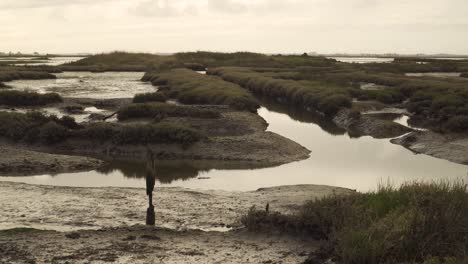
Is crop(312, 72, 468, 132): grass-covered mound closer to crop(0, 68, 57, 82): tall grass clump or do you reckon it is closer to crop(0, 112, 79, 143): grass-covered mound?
crop(0, 112, 79, 143): grass-covered mound

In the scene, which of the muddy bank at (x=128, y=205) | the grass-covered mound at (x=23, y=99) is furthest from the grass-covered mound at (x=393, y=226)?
the grass-covered mound at (x=23, y=99)

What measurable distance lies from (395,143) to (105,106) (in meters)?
21.7

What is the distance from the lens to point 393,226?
10.0m

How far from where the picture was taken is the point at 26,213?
573 inches

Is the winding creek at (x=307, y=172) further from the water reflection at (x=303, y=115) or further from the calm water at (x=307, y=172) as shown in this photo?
the water reflection at (x=303, y=115)

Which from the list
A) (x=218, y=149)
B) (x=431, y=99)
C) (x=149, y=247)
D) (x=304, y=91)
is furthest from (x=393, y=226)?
(x=304, y=91)

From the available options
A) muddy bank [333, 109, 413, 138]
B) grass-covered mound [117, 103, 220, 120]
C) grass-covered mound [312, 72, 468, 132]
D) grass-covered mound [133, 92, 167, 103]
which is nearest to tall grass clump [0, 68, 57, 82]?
grass-covered mound [133, 92, 167, 103]

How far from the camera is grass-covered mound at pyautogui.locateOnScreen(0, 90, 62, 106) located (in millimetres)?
39219

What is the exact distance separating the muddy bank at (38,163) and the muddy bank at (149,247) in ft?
30.0

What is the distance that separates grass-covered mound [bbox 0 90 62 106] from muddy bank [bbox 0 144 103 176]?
57.3ft

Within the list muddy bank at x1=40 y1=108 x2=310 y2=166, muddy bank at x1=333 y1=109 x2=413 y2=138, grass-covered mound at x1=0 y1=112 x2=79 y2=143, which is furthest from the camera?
muddy bank at x1=333 y1=109 x2=413 y2=138

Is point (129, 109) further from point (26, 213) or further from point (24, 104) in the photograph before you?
point (26, 213)

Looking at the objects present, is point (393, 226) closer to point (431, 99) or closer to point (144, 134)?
point (144, 134)

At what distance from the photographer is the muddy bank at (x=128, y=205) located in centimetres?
1388
